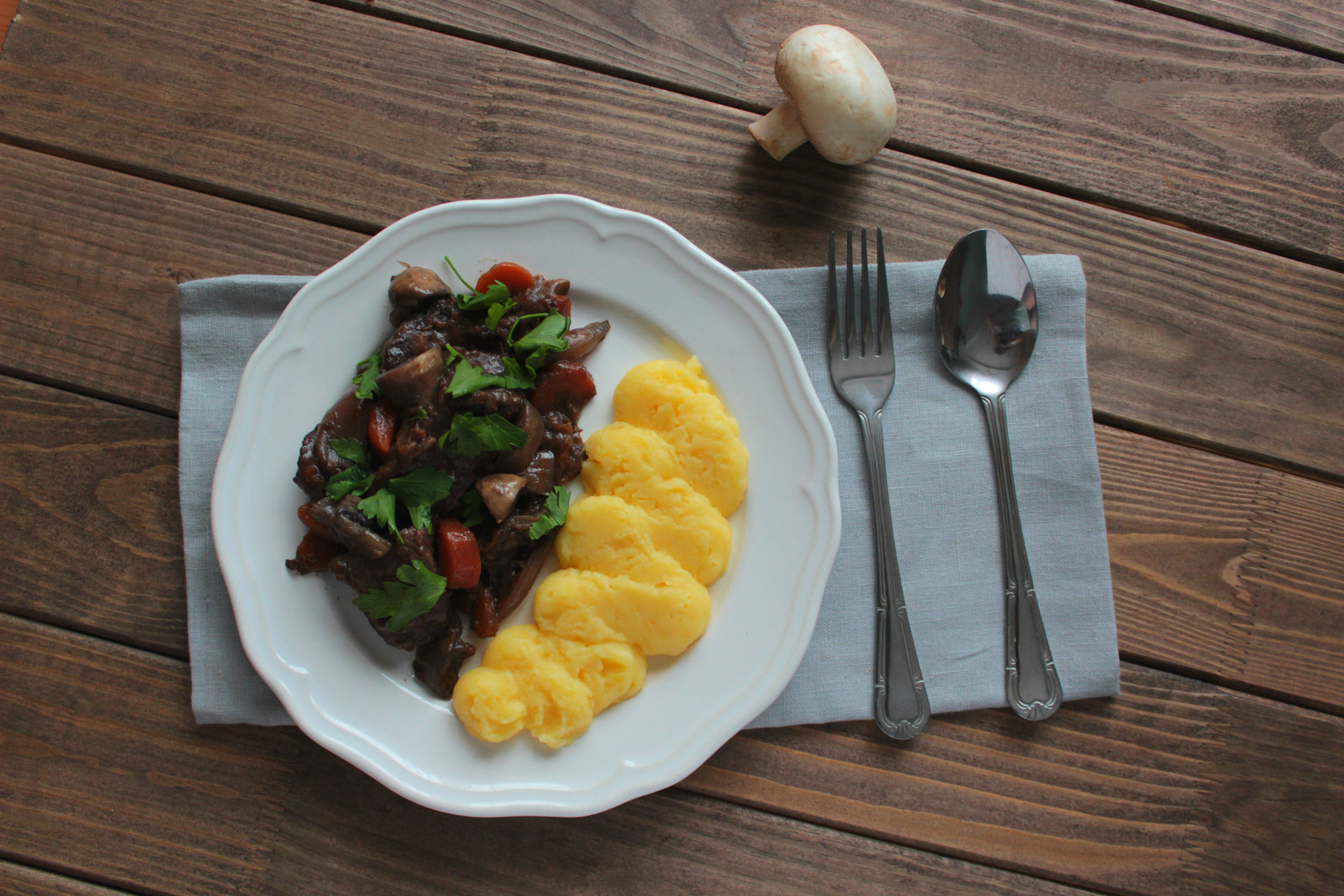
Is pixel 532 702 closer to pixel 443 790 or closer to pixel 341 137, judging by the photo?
pixel 443 790

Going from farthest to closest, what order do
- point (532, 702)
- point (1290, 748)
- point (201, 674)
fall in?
point (1290, 748), point (201, 674), point (532, 702)

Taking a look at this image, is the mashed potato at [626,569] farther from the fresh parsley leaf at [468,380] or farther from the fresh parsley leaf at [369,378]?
the fresh parsley leaf at [369,378]

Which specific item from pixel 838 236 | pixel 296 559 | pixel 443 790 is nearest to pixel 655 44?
pixel 838 236

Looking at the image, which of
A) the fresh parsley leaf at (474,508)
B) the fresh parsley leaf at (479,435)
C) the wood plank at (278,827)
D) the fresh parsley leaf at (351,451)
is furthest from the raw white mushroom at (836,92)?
the wood plank at (278,827)

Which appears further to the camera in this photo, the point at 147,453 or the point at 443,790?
the point at 147,453

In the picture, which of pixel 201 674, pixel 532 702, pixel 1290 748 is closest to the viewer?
pixel 532 702
